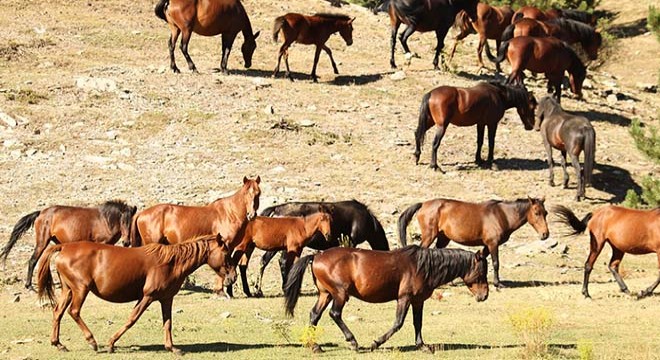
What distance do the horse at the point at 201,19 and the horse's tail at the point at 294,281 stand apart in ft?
58.9

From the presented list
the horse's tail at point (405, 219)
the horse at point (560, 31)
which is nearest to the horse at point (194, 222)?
the horse's tail at point (405, 219)

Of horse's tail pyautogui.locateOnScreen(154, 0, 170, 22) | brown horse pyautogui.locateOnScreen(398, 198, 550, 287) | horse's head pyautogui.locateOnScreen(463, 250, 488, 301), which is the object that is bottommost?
brown horse pyautogui.locateOnScreen(398, 198, 550, 287)

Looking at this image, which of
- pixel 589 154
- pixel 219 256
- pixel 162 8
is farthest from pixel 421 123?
pixel 219 256

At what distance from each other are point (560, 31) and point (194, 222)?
782 inches

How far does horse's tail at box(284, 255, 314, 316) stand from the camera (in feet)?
41.4

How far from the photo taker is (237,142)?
1024 inches

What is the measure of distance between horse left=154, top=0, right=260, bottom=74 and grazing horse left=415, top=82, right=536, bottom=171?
6.97 metres

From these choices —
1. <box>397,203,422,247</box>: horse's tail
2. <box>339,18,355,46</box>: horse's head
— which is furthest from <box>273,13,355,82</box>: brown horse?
<box>397,203,422,247</box>: horse's tail

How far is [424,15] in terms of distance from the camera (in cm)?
3297

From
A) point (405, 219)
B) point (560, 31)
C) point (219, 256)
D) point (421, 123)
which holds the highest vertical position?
point (219, 256)

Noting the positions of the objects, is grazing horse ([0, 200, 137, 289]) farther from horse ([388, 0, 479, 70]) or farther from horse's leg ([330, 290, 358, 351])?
horse ([388, 0, 479, 70])

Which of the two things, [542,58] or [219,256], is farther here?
[542,58]

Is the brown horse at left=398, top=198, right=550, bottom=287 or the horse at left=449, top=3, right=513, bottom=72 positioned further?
the horse at left=449, top=3, right=513, bottom=72

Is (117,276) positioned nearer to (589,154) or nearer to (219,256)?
(219,256)
